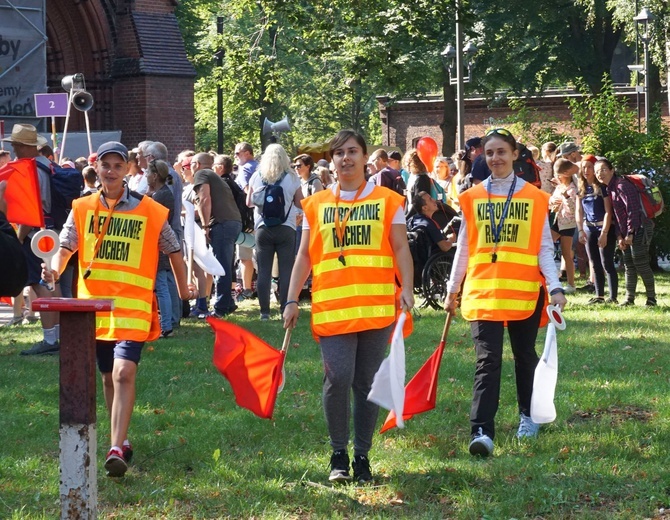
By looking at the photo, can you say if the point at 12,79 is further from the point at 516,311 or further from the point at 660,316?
the point at 516,311

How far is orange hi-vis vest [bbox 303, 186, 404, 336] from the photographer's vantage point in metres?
6.59

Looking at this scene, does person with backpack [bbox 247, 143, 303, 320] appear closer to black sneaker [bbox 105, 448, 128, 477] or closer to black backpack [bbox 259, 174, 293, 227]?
black backpack [bbox 259, 174, 293, 227]

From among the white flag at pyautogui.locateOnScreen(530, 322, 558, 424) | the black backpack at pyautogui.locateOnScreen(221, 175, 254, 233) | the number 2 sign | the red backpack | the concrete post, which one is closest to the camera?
the concrete post

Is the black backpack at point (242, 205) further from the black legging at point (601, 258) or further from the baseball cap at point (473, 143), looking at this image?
the black legging at point (601, 258)

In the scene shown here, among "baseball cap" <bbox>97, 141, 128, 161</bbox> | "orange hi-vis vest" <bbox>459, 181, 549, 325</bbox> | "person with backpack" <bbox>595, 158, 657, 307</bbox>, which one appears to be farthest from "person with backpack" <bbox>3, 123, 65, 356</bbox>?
"person with backpack" <bbox>595, 158, 657, 307</bbox>

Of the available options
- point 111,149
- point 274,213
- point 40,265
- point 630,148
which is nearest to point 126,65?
point 630,148

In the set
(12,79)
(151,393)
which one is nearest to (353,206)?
(151,393)

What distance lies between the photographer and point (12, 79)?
1074 inches

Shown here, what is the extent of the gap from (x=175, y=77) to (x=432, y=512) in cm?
2376

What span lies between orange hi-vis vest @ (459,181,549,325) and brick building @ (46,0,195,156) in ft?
71.2

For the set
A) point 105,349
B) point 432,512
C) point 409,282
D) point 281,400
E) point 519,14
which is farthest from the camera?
point 519,14

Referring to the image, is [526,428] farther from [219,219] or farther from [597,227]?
[597,227]

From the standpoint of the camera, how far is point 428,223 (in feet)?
48.4

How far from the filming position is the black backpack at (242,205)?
14.9 metres
